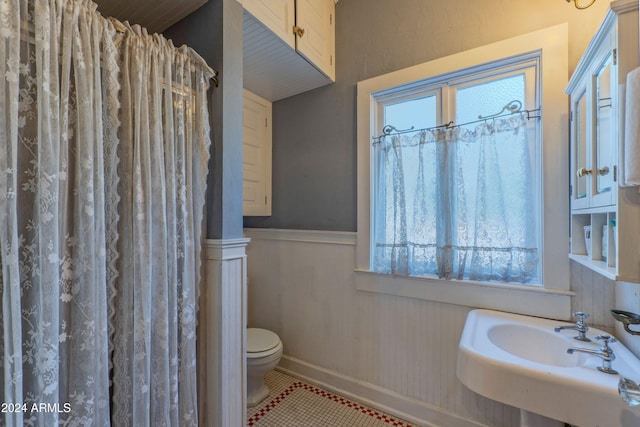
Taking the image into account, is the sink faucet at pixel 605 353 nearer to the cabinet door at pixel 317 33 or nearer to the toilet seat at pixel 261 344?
the toilet seat at pixel 261 344

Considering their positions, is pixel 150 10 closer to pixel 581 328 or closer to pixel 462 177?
pixel 462 177

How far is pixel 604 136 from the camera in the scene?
35.6 inches

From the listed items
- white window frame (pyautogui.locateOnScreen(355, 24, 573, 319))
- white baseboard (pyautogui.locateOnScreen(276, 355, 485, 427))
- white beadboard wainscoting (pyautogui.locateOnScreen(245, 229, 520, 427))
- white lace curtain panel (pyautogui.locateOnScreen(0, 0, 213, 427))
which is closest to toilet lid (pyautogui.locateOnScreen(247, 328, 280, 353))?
white beadboard wainscoting (pyautogui.locateOnScreen(245, 229, 520, 427))

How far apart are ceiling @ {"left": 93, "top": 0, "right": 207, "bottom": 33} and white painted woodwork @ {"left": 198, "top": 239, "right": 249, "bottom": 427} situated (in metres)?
1.14

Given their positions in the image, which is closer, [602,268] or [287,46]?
[602,268]

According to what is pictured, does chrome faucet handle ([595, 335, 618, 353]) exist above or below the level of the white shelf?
below

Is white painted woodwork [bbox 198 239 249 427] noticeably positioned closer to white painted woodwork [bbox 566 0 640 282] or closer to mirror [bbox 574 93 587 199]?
white painted woodwork [bbox 566 0 640 282]

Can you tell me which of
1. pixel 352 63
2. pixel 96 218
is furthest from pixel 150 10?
pixel 352 63

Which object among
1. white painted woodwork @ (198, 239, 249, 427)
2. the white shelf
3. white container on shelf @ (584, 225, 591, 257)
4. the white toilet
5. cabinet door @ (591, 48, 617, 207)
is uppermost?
cabinet door @ (591, 48, 617, 207)

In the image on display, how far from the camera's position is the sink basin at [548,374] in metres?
0.82

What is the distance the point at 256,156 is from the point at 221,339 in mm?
1393

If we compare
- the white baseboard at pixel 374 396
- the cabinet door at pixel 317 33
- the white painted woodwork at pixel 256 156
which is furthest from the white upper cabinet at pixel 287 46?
the white baseboard at pixel 374 396

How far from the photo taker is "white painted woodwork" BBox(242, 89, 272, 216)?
2.08 metres

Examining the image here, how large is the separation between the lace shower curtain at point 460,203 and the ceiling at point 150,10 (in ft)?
4.17
